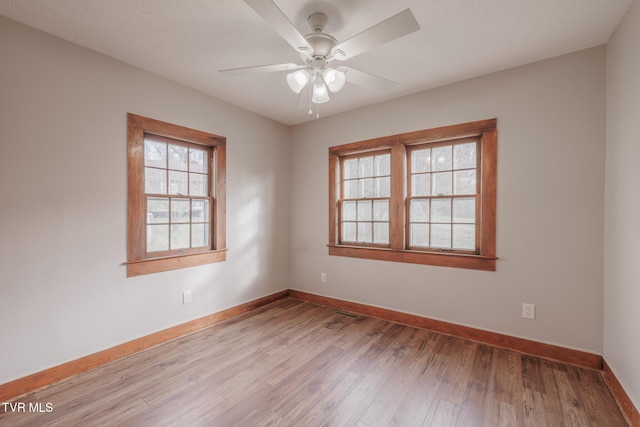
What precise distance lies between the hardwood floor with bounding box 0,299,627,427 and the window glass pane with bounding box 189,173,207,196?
154cm

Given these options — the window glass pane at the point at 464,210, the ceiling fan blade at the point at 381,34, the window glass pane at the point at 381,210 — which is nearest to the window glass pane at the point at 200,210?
the window glass pane at the point at 381,210

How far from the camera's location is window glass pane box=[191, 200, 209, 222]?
309cm

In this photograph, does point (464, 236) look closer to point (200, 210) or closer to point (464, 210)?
point (464, 210)

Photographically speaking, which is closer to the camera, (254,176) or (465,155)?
(465,155)

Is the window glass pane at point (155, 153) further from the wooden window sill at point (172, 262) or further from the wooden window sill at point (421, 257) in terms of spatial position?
the wooden window sill at point (421, 257)

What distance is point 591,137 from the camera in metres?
2.25

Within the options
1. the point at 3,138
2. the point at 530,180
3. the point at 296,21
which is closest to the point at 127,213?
the point at 3,138

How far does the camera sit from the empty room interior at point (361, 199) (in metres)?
1.82

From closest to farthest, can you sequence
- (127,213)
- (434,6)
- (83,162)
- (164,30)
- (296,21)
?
1. (434,6)
2. (296,21)
3. (164,30)
4. (83,162)
5. (127,213)

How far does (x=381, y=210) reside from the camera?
343cm

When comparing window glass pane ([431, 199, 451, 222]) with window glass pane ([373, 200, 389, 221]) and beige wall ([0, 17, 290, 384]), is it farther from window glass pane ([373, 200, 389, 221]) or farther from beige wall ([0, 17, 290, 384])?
beige wall ([0, 17, 290, 384])

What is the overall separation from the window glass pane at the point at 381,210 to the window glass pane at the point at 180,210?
85.7 inches

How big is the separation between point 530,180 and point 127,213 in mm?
3628

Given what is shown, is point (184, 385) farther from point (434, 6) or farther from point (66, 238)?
point (434, 6)
